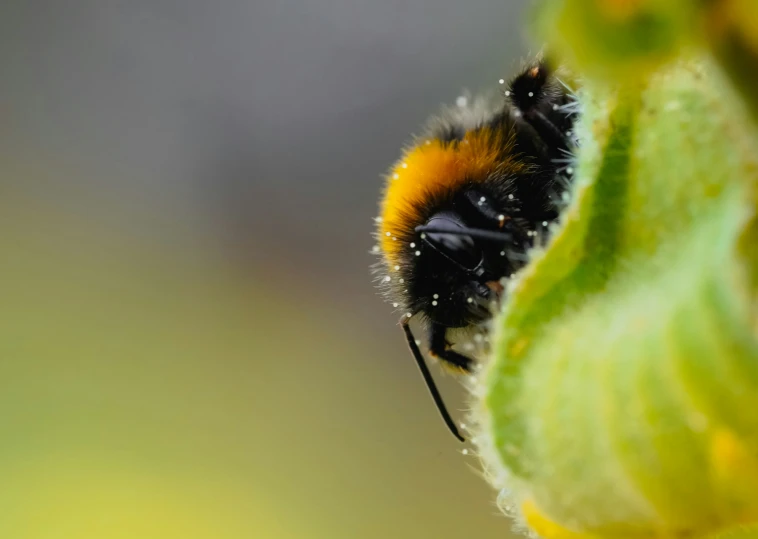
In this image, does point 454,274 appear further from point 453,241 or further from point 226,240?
point 226,240

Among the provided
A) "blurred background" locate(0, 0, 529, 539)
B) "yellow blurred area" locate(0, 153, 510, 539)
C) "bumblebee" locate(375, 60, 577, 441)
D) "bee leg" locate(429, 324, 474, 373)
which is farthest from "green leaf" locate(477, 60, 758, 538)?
"blurred background" locate(0, 0, 529, 539)

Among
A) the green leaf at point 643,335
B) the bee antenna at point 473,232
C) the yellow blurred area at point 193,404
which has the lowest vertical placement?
the green leaf at point 643,335

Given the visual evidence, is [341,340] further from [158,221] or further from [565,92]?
[565,92]

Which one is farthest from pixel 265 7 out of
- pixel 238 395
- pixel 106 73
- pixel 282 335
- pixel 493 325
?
pixel 493 325

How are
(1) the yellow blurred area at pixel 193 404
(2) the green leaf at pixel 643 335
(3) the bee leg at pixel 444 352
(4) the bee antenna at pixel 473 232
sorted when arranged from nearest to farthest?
(2) the green leaf at pixel 643 335 → (4) the bee antenna at pixel 473 232 → (3) the bee leg at pixel 444 352 → (1) the yellow blurred area at pixel 193 404

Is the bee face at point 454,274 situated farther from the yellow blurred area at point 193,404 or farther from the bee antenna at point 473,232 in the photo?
the yellow blurred area at point 193,404

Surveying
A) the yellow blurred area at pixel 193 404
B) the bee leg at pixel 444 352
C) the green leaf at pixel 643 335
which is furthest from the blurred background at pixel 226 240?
the green leaf at pixel 643 335
